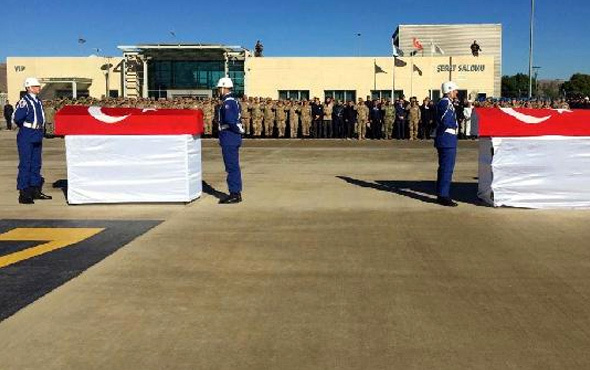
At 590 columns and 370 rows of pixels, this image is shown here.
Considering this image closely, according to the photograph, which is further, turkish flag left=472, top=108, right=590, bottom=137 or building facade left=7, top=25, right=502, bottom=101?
building facade left=7, top=25, right=502, bottom=101

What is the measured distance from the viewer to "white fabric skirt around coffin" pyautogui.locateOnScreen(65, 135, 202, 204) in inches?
381

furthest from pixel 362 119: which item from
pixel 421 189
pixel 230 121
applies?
pixel 230 121

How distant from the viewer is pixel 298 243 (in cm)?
708

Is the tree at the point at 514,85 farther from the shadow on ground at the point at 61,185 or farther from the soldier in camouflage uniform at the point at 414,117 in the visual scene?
the shadow on ground at the point at 61,185

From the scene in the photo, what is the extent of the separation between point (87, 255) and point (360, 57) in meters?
40.0

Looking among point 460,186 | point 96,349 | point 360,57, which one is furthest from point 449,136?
point 360,57

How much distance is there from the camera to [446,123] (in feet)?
31.7

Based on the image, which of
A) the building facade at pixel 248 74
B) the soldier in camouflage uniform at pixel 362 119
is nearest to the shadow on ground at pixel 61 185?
the soldier in camouflage uniform at pixel 362 119

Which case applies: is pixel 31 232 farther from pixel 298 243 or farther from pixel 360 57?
pixel 360 57

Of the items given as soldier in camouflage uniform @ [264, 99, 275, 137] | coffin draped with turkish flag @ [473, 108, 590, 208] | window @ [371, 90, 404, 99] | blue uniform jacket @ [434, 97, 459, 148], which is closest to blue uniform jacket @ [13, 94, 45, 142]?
blue uniform jacket @ [434, 97, 459, 148]

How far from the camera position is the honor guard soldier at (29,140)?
9.91 meters

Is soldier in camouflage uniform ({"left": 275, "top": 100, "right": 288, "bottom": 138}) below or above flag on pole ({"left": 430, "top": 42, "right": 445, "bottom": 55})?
below

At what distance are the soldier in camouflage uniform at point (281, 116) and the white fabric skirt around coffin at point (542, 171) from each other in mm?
20172

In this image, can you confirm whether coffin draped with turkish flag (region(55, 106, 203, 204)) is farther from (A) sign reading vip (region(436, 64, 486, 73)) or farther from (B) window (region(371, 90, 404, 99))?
(A) sign reading vip (region(436, 64, 486, 73))
